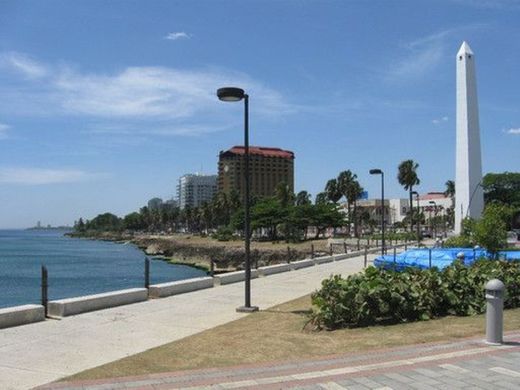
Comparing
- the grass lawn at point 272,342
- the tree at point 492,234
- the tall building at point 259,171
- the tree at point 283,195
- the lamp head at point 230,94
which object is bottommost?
the grass lawn at point 272,342

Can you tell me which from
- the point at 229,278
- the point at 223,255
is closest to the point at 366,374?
the point at 229,278

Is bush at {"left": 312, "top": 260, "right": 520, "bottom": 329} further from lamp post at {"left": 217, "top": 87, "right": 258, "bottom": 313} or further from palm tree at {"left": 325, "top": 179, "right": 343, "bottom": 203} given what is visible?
palm tree at {"left": 325, "top": 179, "right": 343, "bottom": 203}

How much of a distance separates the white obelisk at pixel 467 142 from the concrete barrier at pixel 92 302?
57.2 metres

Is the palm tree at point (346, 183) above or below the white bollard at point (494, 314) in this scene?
above

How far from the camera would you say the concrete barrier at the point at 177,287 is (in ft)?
50.3

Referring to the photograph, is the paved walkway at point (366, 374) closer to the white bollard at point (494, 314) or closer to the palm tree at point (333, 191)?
the white bollard at point (494, 314)

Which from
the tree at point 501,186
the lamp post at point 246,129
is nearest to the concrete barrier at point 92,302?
the lamp post at point 246,129

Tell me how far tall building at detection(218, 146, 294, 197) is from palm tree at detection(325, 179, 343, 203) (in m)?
38.6

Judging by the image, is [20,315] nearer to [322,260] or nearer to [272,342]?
[272,342]

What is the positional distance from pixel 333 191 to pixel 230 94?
102564mm

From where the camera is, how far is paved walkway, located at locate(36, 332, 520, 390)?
6590mm

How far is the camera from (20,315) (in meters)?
11.1

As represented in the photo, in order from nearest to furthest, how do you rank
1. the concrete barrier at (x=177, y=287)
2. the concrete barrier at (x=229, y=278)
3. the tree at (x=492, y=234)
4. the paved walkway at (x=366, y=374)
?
the paved walkway at (x=366, y=374) < the concrete barrier at (x=177, y=287) < the concrete barrier at (x=229, y=278) < the tree at (x=492, y=234)

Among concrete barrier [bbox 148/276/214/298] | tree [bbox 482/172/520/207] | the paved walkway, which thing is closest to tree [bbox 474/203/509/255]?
concrete barrier [bbox 148/276/214/298]
